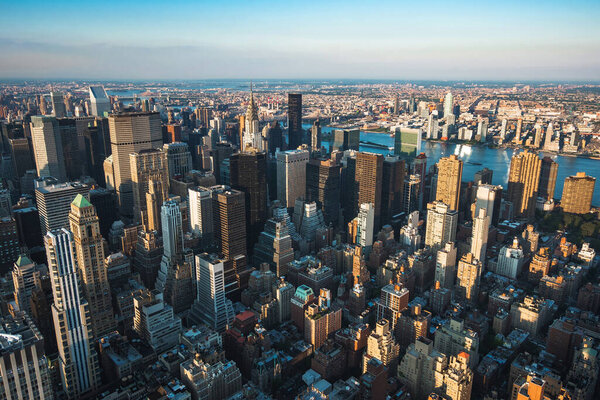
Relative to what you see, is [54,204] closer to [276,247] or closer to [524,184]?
[276,247]

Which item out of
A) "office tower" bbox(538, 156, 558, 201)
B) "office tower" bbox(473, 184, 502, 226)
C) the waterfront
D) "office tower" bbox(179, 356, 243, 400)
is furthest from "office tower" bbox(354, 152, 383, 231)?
the waterfront

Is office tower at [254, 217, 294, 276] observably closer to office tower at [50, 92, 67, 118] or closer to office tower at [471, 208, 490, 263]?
office tower at [471, 208, 490, 263]

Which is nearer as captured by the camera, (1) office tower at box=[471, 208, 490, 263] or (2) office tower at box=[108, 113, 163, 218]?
(1) office tower at box=[471, 208, 490, 263]

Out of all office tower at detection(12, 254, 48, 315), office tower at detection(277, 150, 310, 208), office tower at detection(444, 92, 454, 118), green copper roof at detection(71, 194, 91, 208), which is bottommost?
office tower at detection(12, 254, 48, 315)

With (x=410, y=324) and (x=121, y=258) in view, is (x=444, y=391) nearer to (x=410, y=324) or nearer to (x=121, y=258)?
(x=410, y=324)

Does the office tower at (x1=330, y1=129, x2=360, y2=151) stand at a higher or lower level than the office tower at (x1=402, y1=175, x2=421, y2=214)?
higher

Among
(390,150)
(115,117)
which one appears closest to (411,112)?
(390,150)
